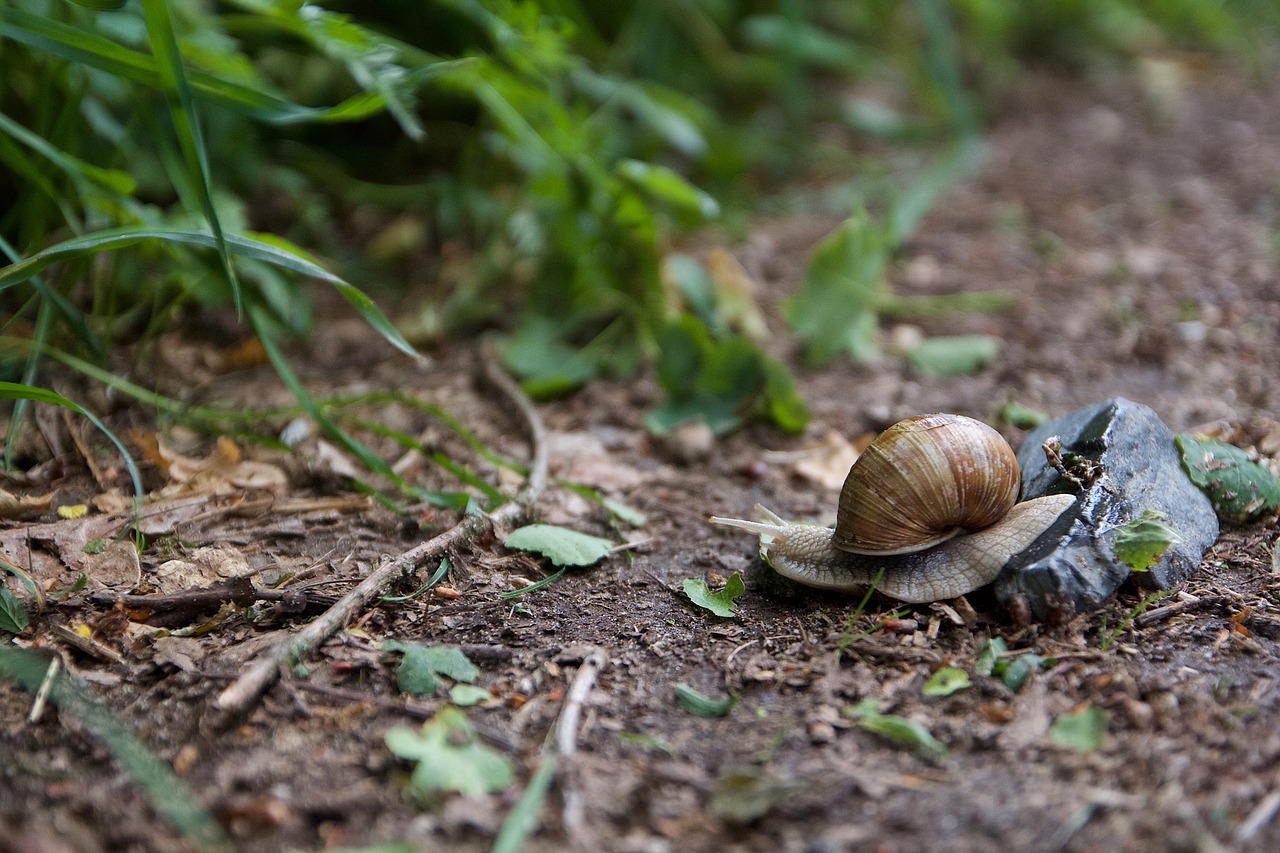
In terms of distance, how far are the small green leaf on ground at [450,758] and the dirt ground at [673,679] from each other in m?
0.03

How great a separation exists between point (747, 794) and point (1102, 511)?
0.95 meters

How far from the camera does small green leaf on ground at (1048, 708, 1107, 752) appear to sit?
1496 mm

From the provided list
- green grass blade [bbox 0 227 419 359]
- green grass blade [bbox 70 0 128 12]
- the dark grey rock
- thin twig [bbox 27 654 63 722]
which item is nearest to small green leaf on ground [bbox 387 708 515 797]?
thin twig [bbox 27 654 63 722]

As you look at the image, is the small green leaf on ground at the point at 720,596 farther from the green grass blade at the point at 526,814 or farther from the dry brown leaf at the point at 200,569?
the dry brown leaf at the point at 200,569

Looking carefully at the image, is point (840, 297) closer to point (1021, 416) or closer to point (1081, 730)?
point (1021, 416)

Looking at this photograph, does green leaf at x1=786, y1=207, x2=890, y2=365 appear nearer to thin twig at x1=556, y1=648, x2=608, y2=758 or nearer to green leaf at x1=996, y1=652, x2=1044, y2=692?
green leaf at x1=996, y1=652, x2=1044, y2=692

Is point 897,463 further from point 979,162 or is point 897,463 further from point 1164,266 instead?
point 979,162

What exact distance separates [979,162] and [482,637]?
3735 millimetres

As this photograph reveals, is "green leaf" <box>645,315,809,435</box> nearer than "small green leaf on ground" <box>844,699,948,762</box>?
No

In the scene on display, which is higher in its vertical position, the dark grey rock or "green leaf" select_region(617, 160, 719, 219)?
"green leaf" select_region(617, 160, 719, 219)

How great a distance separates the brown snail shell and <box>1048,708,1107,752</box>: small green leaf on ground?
43 centimetres

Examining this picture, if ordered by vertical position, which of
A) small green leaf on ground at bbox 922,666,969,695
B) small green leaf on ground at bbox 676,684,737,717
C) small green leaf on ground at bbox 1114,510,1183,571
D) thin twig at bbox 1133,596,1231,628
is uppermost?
small green leaf on ground at bbox 1114,510,1183,571

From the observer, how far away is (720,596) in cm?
198

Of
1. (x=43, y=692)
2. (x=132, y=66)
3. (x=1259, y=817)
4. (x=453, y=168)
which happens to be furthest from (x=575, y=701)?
(x=453, y=168)
